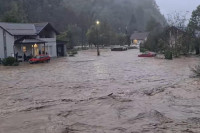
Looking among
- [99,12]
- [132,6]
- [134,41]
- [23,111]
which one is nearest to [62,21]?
[134,41]

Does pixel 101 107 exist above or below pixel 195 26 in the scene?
below

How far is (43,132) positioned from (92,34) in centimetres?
6946

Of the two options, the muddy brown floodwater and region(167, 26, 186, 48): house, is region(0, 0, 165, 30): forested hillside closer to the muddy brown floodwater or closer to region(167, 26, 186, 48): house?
region(167, 26, 186, 48): house

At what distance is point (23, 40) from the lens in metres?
38.8

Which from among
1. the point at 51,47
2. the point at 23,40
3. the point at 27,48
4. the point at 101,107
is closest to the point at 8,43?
the point at 23,40

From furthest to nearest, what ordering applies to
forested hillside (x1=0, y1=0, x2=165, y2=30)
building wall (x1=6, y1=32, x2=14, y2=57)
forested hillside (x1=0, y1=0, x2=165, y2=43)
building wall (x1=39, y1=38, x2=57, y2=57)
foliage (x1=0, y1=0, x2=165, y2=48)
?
forested hillside (x1=0, y1=0, x2=165, y2=30)
forested hillside (x1=0, y1=0, x2=165, y2=43)
foliage (x1=0, y1=0, x2=165, y2=48)
building wall (x1=39, y1=38, x2=57, y2=57)
building wall (x1=6, y1=32, x2=14, y2=57)

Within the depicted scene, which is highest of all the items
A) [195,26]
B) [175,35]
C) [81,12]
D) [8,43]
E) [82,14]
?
[81,12]

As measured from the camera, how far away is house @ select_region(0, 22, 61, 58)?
38.9m

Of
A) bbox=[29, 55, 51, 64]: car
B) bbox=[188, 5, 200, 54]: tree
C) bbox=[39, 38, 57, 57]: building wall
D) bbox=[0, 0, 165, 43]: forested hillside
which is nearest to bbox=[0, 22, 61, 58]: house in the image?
bbox=[39, 38, 57, 57]: building wall

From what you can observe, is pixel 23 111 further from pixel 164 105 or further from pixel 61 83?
pixel 61 83

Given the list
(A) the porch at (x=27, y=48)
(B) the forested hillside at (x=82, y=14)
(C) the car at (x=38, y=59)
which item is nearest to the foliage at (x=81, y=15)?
(B) the forested hillside at (x=82, y=14)

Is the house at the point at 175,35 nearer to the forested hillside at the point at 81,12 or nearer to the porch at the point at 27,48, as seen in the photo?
the porch at the point at 27,48

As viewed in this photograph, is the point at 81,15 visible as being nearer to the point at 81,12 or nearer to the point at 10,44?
the point at 81,12

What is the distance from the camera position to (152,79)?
2080 centimetres
